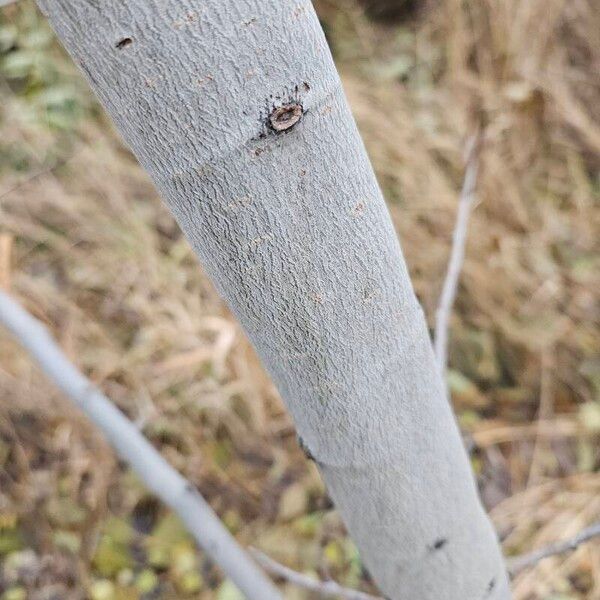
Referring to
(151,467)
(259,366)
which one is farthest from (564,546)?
(259,366)

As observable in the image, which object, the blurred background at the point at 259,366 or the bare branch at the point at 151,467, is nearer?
the bare branch at the point at 151,467

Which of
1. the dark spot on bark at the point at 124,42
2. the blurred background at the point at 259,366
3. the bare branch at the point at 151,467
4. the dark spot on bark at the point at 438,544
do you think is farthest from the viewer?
the blurred background at the point at 259,366

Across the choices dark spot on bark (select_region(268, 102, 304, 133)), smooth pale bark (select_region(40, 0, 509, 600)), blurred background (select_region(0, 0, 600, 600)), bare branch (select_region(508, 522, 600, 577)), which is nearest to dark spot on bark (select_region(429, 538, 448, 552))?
smooth pale bark (select_region(40, 0, 509, 600))

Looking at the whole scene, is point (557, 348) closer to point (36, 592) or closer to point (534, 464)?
point (534, 464)

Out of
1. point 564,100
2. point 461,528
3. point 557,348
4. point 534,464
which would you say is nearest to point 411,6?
point 564,100

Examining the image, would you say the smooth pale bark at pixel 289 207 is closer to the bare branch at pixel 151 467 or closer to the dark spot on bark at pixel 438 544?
the dark spot on bark at pixel 438 544

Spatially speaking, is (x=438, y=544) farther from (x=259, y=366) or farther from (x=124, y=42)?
(x=259, y=366)

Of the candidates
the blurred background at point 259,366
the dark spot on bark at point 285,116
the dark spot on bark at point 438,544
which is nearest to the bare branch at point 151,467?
the dark spot on bark at point 438,544
